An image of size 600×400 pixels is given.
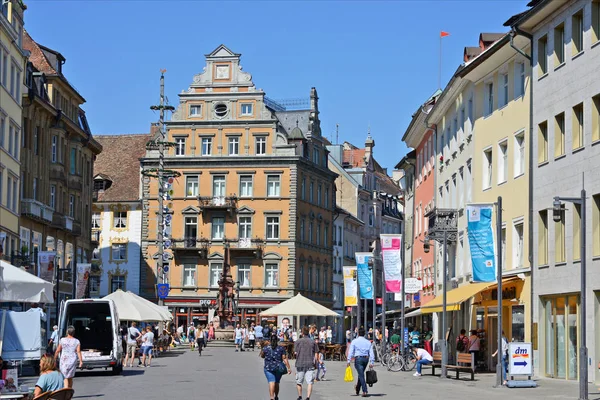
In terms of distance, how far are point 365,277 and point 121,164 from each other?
52321mm

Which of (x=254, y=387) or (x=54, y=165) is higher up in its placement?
(x=54, y=165)

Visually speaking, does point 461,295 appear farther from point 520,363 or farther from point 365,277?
point 365,277

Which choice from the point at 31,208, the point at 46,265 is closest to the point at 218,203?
the point at 31,208

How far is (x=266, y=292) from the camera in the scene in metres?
95.3

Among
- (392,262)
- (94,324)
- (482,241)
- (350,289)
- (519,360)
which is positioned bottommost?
(519,360)

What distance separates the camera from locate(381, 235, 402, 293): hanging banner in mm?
48469

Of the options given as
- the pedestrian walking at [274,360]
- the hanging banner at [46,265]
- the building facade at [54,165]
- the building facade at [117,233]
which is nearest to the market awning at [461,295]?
the hanging banner at [46,265]

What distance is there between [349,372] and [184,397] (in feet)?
22.8

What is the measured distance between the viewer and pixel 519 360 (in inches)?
1227

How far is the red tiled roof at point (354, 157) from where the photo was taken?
133 m

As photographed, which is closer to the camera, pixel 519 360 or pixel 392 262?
pixel 519 360

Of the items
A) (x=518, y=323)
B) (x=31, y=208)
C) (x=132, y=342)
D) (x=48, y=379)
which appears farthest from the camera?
(x=31, y=208)

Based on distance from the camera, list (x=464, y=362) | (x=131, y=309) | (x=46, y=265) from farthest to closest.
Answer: (x=131, y=309), (x=46, y=265), (x=464, y=362)

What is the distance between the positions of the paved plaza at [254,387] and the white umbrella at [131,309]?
841cm
